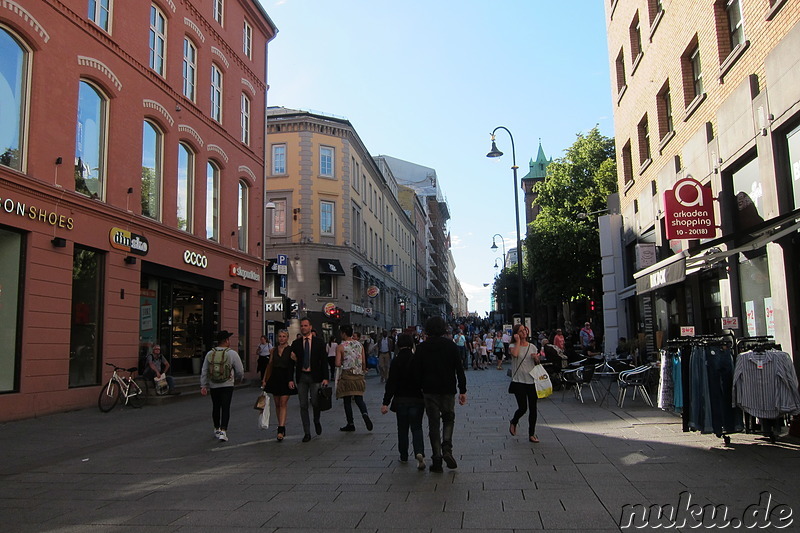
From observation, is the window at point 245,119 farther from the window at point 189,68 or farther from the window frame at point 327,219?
the window frame at point 327,219

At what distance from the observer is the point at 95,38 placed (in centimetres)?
1506

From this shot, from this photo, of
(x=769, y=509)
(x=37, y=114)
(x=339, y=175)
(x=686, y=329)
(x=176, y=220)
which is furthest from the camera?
(x=339, y=175)

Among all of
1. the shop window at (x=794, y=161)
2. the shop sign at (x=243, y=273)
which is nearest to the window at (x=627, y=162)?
the shop window at (x=794, y=161)

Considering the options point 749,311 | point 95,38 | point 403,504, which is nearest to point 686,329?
point 749,311

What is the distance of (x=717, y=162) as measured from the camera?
12.6 m

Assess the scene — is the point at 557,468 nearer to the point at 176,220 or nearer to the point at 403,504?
the point at 403,504

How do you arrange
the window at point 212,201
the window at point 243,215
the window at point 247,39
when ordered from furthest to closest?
the window at point 247,39 → the window at point 243,215 → the window at point 212,201

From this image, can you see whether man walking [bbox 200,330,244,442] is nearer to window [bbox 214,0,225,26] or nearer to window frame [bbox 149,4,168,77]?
window frame [bbox 149,4,168,77]

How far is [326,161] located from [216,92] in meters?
18.5

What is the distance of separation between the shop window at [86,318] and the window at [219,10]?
11.2 metres

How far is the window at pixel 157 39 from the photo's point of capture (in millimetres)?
17917

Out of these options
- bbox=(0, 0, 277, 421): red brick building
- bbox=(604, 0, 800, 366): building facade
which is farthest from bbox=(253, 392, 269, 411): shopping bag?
bbox=(604, 0, 800, 366): building facade

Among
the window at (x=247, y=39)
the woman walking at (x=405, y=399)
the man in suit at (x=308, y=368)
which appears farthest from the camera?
the window at (x=247, y=39)

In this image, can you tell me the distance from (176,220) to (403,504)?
1522cm
